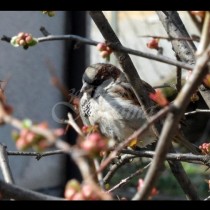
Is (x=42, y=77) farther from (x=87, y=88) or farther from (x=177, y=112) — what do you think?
(x=177, y=112)

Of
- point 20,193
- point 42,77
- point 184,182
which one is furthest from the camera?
point 42,77

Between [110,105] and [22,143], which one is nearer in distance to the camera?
[22,143]

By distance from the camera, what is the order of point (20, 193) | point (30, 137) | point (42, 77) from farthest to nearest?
point (42, 77) < point (20, 193) < point (30, 137)

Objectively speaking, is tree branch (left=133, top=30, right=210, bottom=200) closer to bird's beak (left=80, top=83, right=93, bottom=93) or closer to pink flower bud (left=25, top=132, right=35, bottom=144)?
pink flower bud (left=25, top=132, right=35, bottom=144)

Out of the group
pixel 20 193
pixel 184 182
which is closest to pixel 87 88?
pixel 184 182

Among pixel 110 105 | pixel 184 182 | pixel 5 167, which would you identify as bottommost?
pixel 184 182

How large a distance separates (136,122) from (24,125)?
1.56m

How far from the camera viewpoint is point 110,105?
2.23m

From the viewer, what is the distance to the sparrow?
2180 millimetres

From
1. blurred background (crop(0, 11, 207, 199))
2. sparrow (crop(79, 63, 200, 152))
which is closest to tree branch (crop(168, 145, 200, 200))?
sparrow (crop(79, 63, 200, 152))

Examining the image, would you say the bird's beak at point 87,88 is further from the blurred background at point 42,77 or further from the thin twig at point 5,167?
the blurred background at point 42,77
